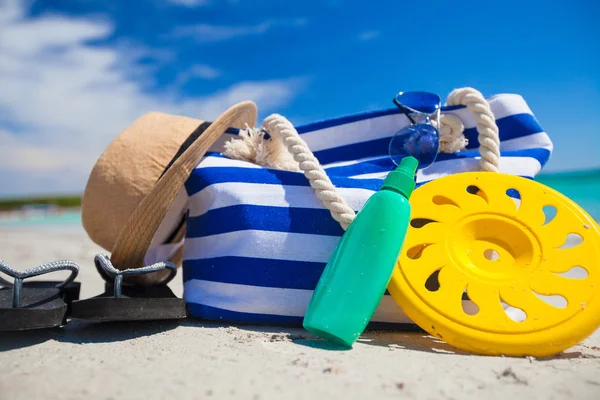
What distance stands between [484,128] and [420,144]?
0.78 ft

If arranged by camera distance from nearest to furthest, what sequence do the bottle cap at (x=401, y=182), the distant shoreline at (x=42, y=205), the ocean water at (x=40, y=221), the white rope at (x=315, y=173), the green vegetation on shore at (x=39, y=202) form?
the bottle cap at (x=401, y=182)
the white rope at (x=315, y=173)
the ocean water at (x=40, y=221)
the distant shoreline at (x=42, y=205)
the green vegetation on shore at (x=39, y=202)

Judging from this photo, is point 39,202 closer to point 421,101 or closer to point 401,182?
point 421,101

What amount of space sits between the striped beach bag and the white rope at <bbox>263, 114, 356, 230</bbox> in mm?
69

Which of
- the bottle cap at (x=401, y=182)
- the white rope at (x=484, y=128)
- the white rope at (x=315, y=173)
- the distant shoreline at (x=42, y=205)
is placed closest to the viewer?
the bottle cap at (x=401, y=182)

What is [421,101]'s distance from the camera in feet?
6.01

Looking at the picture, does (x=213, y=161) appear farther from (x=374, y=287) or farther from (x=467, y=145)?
(x=467, y=145)

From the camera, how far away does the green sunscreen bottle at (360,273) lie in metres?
1.25

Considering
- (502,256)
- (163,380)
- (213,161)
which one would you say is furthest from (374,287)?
(213,161)

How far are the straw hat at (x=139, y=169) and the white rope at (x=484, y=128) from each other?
2.96ft

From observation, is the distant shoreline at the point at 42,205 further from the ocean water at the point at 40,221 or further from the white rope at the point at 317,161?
the white rope at the point at 317,161

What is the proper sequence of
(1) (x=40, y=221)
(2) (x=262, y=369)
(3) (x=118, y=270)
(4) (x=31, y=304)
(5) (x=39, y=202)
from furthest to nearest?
(5) (x=39, y=202) → (1) (x=40, y=221) → (3) (x=118, y=270) → (4) (x=31, y=304) → (2) (x=262, y=369)

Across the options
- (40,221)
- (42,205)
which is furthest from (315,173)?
(42,205)

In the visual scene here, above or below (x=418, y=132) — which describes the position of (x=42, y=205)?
below

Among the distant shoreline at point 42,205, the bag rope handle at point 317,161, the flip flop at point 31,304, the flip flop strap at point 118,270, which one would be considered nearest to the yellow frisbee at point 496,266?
the bag rope handle at point 317,161
